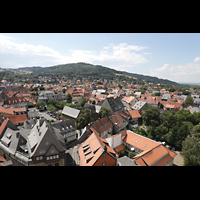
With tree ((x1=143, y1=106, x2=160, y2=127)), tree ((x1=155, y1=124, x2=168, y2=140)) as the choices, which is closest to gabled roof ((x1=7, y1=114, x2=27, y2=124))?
tree ((x1=143, y1=106, x2=160, y2=127))

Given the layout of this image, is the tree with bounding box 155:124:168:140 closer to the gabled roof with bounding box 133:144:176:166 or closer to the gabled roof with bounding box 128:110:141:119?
the gabled roof with bounding box 133:144:176:166

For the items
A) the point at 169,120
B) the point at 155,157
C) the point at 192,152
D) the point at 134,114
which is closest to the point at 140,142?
the point at 155,157

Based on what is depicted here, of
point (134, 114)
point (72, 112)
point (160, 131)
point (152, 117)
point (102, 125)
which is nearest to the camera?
point (102, 125)

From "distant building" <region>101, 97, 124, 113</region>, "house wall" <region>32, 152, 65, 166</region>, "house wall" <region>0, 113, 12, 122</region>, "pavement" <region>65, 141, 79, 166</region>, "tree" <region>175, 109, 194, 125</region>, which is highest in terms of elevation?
"tree" <region>175, 109, 194, 125</region>

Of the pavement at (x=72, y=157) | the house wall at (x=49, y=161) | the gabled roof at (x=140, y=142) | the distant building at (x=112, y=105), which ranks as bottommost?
the pavement at (x=72, y=157)

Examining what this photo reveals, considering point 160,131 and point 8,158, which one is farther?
point 160,131

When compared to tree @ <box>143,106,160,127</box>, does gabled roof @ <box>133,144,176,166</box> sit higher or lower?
lower

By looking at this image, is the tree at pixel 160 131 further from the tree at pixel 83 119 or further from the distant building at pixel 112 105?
the distant building at pixel 112 105

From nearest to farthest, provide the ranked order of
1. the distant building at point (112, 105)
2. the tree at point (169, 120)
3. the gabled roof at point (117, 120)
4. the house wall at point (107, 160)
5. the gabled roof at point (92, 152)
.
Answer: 1. the house wall at point (107, 160)
2. the gabled roof at point (92, 152)
3. the tree at point (169, 120)
4. the gabled roof at point (117, 120)
5. the distant building at point (112, 105)

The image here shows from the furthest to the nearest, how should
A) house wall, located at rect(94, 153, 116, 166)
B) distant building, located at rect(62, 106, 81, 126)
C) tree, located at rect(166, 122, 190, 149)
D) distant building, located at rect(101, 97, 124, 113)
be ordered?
distant building, located at rect(101, 97, 124, 113), distant building, located at rect(62, 106, 81, 126), tree, located at rect(166, 122, 190, 149), house wall, located at rect(94, 153, 116, 166)

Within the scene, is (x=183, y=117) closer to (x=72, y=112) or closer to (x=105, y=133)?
(x=105, y=133)

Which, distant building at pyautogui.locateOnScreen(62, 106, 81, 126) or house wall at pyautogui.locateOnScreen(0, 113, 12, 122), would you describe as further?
house wall at pyautogui.locateOnScreen(0, 113, 12, 122)

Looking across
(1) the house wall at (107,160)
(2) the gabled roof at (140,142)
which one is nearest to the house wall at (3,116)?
(1) the house wall at (107,160)

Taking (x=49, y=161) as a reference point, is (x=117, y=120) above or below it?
above
